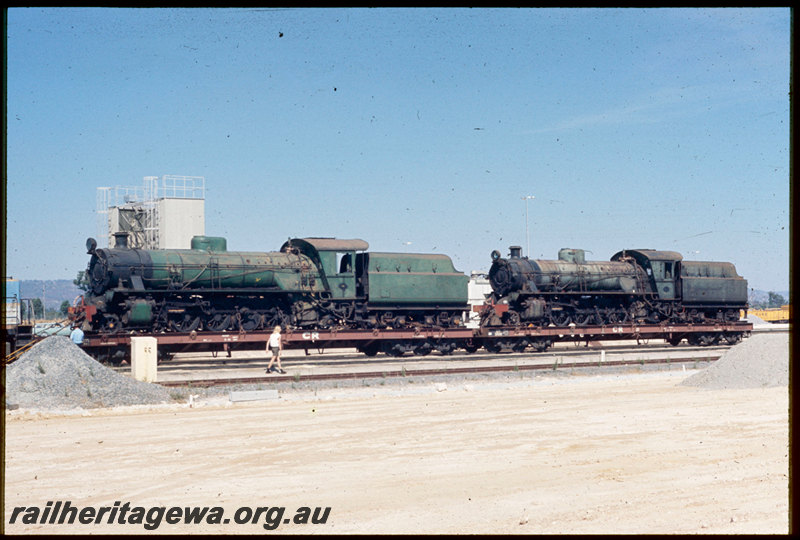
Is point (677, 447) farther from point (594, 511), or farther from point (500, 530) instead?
point (500, 530)

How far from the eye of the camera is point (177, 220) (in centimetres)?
4844

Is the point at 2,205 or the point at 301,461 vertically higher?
the point at 2,205

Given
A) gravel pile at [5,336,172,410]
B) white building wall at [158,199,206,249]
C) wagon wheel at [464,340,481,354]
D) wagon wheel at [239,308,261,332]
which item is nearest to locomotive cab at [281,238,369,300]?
wagon wheel at [239,308,261,332]

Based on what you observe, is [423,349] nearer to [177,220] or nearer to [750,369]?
[750,369]

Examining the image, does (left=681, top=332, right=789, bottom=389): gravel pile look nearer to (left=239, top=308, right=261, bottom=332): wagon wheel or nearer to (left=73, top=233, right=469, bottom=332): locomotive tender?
(left=73, top=233, right=469, bottom=332): locomotive tender

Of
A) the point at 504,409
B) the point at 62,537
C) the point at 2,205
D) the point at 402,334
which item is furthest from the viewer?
the point at 402,334

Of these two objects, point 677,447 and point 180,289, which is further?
point 180,289

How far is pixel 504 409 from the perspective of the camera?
53.4 feet

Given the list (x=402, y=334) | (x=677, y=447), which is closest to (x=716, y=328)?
(x=402, y=334)

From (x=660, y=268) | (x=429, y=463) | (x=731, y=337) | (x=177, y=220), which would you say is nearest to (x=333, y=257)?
(x=660, y=268)

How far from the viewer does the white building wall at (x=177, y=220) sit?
48.1 metres

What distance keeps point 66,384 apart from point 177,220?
108 ft

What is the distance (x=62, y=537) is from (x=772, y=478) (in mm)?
8501

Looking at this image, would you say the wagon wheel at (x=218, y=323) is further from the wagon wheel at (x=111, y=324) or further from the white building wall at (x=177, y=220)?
the white building wall at (x=177, y=220)
